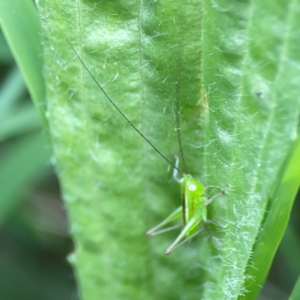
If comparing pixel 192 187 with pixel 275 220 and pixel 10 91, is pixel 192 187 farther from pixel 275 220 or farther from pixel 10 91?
pixel 10 91

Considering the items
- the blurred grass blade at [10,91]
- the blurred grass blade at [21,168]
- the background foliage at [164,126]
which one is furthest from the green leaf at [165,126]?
the blurred grass blade at [10,91]

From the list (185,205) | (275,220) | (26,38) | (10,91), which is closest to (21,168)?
(10,91)

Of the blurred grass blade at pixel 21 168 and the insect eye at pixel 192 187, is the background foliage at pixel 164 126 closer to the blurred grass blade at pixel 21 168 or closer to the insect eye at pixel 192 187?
the insect eye at pixel 192 187

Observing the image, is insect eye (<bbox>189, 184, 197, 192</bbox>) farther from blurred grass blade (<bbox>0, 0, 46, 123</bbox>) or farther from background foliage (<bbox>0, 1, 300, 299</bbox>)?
blurred grass blade (<bbox>0, 0, 46, 123</bbox>)

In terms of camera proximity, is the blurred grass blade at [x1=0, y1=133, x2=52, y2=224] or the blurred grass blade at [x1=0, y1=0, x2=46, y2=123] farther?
the blurred grass blade at [x1=0, y1=133, x2=52, y2=224]

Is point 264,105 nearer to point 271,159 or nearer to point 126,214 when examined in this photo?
point 271,159

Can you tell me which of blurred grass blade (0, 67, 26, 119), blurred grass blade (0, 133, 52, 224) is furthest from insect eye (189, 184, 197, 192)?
blurred grass blade (0, 67, 26, 119)

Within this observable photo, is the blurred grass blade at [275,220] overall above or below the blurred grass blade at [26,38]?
below
